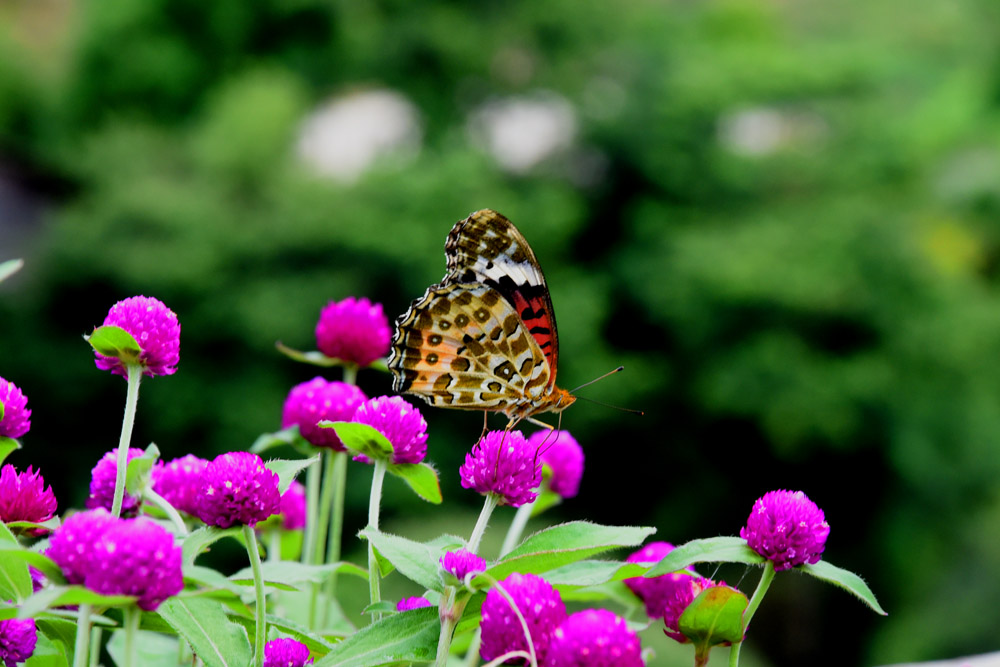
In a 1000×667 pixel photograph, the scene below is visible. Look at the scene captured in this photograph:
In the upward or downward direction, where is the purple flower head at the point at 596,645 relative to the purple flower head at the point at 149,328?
downward

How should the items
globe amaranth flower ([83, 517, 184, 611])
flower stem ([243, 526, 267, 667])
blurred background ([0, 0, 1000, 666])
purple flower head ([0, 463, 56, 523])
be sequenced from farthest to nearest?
blurred background ([0, 0, 1000, 666]), purple flower head ([0, 463, 56, 523]), flower stem ([243, 526, 267, 667]), globe amaranth flower ([83, 517, 184, 611])

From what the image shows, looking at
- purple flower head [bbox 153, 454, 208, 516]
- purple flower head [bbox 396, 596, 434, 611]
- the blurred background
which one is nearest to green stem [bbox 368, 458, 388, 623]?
purple flower head [bbox 396, 596, 434, 611]

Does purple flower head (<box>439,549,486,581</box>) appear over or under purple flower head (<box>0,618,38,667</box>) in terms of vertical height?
over

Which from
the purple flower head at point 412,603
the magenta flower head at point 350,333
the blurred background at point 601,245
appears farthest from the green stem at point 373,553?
the blurred background at point 601,245

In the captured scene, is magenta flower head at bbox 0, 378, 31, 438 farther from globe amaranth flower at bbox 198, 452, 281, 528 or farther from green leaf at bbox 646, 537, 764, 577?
green leaf at bbox 646, 537, 764, 577

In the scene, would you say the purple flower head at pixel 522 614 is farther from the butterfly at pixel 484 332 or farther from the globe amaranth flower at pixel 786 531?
the butterfly at pixel 484 332

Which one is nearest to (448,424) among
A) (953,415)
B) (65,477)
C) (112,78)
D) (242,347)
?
(242,347)

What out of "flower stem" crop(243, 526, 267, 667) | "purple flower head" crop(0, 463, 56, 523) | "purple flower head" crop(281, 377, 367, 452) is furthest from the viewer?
"purple flower head" crop(281, 377, 367, 452)
